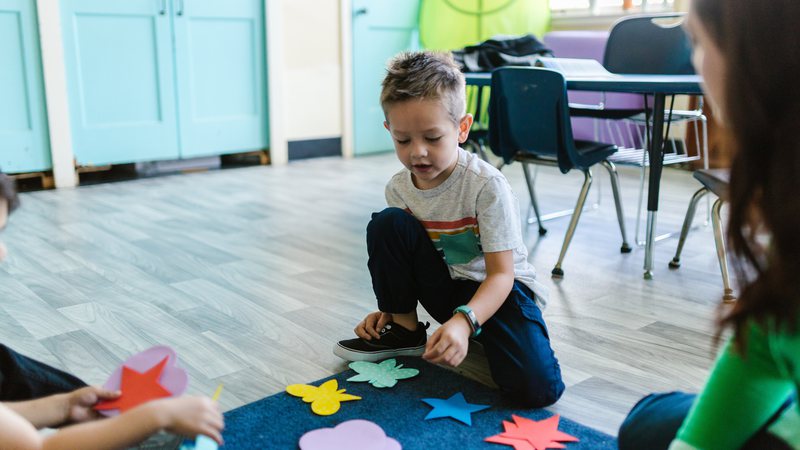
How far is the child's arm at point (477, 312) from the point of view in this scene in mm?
1165

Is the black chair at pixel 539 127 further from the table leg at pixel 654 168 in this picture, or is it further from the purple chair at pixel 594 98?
the purple chair at pixel 594 98

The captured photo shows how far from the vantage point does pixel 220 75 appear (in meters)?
3.97

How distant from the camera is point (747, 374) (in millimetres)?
678

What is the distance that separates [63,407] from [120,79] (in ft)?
9.75

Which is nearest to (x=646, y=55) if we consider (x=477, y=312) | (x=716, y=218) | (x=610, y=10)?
(x=716, y=218)

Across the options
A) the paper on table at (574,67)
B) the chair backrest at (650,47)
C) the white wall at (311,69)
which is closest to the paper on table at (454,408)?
the paper on table at (574,67)

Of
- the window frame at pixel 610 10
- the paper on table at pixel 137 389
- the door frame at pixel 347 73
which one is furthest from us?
the door frame at pixel 347 73

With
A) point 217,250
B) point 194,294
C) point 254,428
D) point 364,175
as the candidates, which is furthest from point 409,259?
point 364,175

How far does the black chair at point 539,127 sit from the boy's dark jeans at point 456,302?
0.77 metres

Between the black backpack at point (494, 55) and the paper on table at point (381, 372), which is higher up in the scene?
the black backpack at point (494, 55)

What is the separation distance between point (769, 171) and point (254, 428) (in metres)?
0.91

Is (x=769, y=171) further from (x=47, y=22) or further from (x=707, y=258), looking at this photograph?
(x=47, y=22)

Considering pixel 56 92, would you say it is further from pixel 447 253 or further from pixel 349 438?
pixel 349 438

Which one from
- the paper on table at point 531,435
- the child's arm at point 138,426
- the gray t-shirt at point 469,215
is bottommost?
the paper on table at point 531,435
